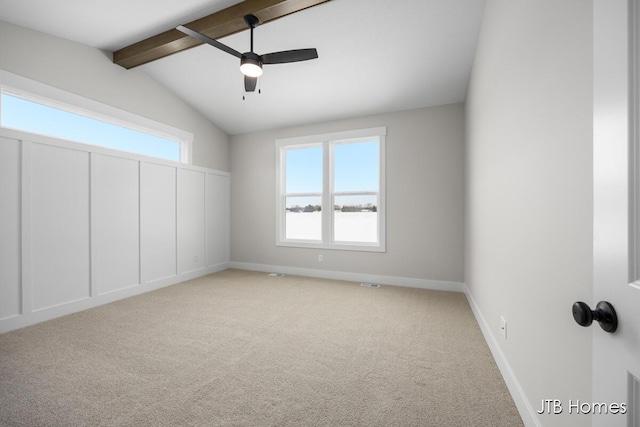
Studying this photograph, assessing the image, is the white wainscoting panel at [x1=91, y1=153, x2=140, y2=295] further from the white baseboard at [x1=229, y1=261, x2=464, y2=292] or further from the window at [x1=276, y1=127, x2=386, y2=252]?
the window at [x1=276, y1=127, x2=386, y2=252]

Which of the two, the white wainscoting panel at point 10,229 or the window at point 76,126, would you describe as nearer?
the white wainscoting panel at point 10,229

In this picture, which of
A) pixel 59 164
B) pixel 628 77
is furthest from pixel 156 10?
pixel 628 77

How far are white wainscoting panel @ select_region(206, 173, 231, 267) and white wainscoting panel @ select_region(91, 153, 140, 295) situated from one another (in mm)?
1364

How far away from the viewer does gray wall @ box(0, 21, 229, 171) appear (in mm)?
2764

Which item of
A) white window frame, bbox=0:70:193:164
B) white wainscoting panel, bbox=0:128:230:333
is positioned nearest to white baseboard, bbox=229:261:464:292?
white wainscoting panel, bbox=0:128:230:333

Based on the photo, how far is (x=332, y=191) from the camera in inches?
185

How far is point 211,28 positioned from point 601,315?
3.64 metres

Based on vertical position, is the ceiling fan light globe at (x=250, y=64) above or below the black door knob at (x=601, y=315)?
above

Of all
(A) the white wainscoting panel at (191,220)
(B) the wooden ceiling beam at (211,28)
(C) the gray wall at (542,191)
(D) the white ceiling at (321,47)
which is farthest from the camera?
(A) the white wainscoting panel at (191,220)

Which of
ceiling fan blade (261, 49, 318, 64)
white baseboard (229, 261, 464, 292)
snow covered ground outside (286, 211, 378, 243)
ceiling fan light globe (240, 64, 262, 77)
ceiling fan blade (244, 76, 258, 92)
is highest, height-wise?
ceiling fan blade (261, 49, 318, 64)

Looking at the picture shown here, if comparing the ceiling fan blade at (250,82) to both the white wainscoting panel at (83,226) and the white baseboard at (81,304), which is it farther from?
the white baseboard at (81,304)

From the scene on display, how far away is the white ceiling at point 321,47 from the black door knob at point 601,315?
9.60 ft

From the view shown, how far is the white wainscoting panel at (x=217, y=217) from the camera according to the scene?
5.04 m

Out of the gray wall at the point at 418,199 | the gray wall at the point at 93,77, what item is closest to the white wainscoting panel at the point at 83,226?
the gray wall at the point at 93,77
